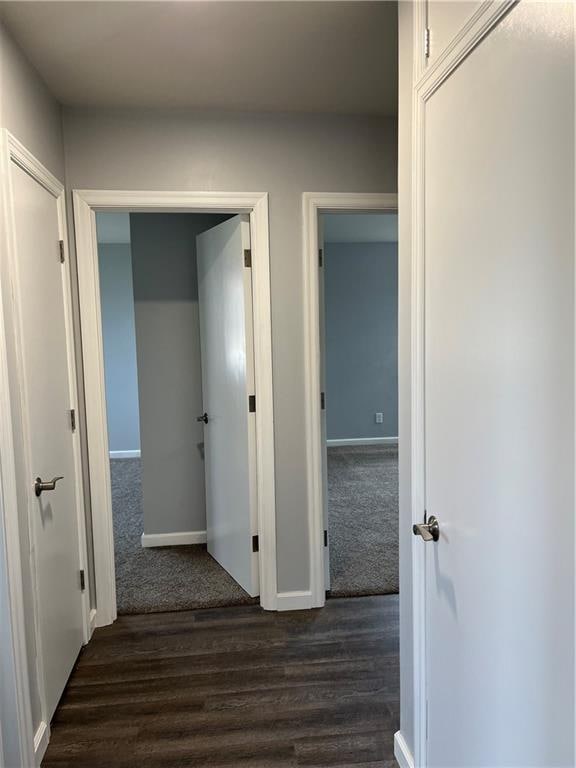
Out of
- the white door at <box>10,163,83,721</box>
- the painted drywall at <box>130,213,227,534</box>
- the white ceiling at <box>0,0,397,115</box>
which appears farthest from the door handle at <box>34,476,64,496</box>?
the painted drywall at <box>130,213,227,534</box>

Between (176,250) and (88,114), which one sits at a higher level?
(88,114)

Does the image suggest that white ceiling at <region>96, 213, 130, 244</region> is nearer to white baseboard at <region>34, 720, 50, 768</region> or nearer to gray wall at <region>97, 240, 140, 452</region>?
gray wall at <region>97, 240, 140, 452</region>

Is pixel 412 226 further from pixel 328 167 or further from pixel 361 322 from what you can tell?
pixel 361 322

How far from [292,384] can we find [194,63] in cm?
146

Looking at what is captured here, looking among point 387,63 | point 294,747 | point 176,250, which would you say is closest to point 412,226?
point 387,63

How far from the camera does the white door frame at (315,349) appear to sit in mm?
2727

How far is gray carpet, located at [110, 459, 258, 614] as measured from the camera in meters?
2.94

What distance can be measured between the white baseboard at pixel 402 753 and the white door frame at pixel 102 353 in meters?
1.09

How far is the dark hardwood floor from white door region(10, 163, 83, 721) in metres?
0.18

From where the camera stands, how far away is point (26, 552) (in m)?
1.83

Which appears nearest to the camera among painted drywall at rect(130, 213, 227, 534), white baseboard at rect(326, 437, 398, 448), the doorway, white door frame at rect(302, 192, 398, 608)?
white door frame at rect(302, 192, 398, 608)

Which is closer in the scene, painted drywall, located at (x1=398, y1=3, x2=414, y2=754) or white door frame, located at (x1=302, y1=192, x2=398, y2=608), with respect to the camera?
painted drywall, located at (x1=398, y1=3, x2=414, y2=754)

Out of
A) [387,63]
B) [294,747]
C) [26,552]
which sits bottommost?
[294,747]

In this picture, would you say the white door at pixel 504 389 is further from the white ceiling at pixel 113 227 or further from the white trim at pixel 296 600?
the white ceiling at pixel 113 227
